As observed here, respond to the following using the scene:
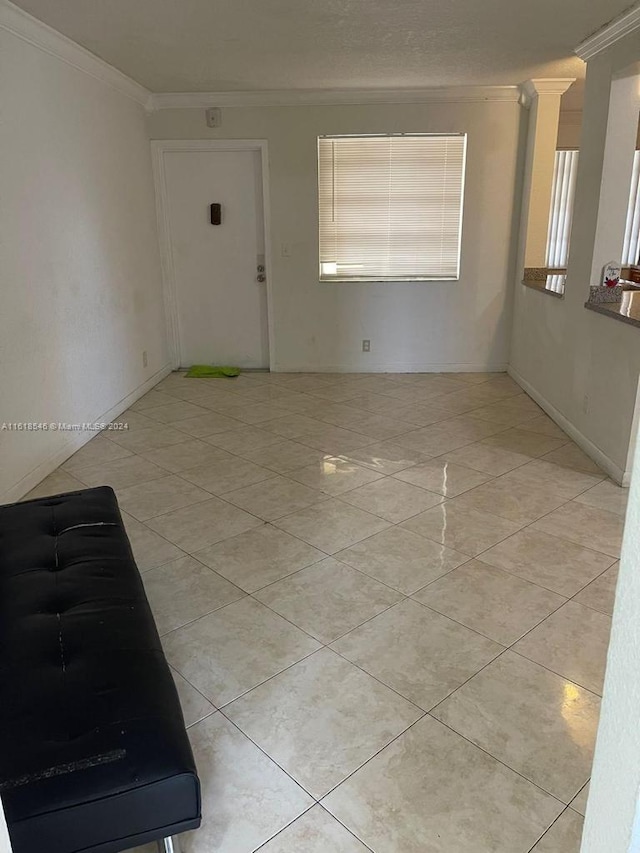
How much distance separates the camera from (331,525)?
9.71ft

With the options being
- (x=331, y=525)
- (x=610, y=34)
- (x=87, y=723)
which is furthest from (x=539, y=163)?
(x=87, y=723)

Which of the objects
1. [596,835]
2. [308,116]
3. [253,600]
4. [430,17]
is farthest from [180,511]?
[308,116]

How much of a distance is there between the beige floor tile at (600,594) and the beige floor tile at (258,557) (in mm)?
1041

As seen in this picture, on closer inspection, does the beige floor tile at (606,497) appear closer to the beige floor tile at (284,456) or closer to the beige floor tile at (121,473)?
the beige floor tile at (284,456)

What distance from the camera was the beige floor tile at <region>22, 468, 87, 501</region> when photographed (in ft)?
10.9

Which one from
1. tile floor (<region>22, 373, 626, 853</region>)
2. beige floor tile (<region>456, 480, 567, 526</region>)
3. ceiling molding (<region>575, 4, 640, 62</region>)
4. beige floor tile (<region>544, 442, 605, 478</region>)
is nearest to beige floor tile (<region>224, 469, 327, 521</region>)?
tile floor (<region>22, 373, 626, 853</region>)

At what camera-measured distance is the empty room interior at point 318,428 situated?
143cm

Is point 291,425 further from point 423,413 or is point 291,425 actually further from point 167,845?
point 167,845

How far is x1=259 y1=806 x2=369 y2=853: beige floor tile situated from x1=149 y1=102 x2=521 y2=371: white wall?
183 inches

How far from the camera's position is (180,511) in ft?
10.2

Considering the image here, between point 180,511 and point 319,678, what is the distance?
4.56 ft

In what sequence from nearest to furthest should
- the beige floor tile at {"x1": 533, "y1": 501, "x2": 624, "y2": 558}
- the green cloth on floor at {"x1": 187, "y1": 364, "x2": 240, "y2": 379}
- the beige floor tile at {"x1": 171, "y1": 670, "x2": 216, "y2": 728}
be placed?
the beige floor tile at {"x1": 171, "y1": 670, "x2": 216, "y2": 728}
the beige floor tile at {"x1": 533, "y1": 501, "x2": 624, "y2": 558}
the green cloth on floor at {"x1": 187, "y1": 364, "x2": 240, "y2": 379}

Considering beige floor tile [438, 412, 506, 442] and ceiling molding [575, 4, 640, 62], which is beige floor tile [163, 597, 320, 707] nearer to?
beige floor tile [438, 412, 506, 442]

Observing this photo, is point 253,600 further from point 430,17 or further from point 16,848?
point 430,17
